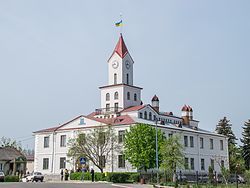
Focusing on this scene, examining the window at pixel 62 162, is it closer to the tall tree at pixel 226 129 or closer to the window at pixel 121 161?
the window at pixel 121 161

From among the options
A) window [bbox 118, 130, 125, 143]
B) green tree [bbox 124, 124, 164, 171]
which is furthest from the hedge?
window [bbox 118, 130, 125, 143]

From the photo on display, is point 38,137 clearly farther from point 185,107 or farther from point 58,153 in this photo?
point 185,107

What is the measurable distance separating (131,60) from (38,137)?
65.8ft

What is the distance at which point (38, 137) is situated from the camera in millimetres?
63094

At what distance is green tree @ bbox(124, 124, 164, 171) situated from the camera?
49438 millimetres

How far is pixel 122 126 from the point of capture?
54.9m

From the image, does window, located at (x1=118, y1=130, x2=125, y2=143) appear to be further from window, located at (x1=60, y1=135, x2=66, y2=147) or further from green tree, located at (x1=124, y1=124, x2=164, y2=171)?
window, located at (x1=60, y1=135, x2=66, y2=147)

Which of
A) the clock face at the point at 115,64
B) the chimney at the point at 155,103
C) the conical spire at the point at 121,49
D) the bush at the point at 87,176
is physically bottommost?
the bush at the point at 87,176

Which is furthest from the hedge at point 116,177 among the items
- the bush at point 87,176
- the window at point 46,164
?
the window at point 46,164

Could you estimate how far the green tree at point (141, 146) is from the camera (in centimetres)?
4944

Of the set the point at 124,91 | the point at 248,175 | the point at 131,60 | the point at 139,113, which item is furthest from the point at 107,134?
the point at 248,175

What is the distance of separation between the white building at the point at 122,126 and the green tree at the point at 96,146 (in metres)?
1.34

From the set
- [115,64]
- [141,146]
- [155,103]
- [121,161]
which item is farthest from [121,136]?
[115,64]

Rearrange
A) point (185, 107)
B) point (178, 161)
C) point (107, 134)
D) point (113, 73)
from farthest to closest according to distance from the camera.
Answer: point (185, 107) < point (113, 73) < point (107, 134) < point (178, 161)
